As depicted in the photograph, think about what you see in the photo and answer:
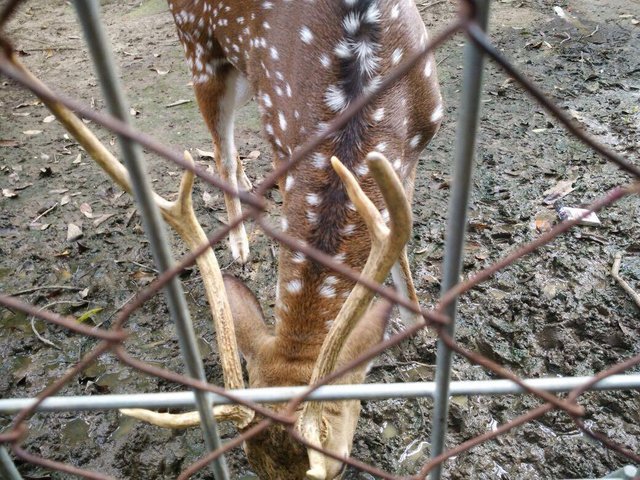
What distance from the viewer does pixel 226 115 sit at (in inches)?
114

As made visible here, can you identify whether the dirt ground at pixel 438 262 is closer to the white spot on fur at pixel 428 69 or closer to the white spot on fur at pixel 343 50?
the white spot on fur at pixel 428 69

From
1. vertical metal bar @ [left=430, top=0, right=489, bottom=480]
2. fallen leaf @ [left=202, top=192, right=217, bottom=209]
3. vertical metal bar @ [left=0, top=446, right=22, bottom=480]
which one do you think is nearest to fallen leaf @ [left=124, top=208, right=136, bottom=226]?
fallen leaf @ [left=202, top=192, right=217, bottom=209]

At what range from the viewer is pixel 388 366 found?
2.36 m

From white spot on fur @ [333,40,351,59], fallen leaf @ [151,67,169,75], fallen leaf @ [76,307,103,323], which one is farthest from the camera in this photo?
fallen leaf @ [151,67,169,75]

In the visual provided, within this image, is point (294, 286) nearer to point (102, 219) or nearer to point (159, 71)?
point (102, 219)

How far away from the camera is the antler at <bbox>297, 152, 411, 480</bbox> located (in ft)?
2.57

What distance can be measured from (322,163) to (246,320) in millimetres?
567

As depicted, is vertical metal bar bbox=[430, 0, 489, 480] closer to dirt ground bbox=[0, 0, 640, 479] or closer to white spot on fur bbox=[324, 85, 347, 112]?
white spot on fur bbox=[324, 85, 347, 112]

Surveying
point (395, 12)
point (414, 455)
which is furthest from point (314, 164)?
point (414, 455)

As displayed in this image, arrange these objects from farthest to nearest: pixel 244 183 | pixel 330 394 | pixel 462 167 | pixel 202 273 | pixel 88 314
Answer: pixel 244 183 → pixel 88 314 → pixel 202 273 → pixel 330 394 → pixel 462 167

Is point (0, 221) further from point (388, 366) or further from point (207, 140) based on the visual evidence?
point (388, 366)

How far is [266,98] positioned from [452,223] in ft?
5.72

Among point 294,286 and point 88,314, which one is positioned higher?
point 294,286

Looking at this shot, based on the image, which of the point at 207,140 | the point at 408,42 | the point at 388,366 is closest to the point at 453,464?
the point at 388,366
